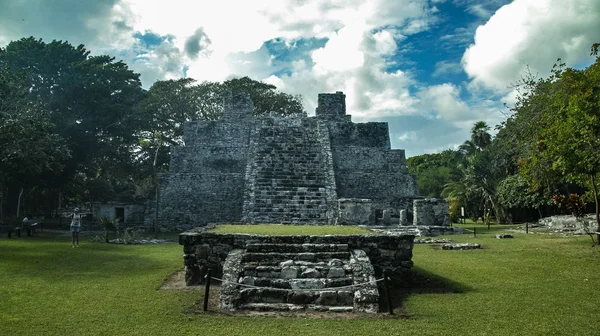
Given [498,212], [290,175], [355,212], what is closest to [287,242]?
[355,212]

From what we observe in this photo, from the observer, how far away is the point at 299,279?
6047mm

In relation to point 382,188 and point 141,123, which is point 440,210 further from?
point 141,123

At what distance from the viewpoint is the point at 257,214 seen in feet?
48.9

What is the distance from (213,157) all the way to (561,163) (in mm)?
13645

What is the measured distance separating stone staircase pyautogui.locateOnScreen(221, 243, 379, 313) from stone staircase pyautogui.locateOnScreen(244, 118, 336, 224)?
7.80m

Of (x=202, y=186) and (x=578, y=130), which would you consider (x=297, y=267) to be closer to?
(x=578, y=130)

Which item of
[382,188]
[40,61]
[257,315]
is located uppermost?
[40,61]

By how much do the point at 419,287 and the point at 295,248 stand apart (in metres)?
1.99

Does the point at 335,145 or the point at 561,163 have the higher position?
the point at 335,145

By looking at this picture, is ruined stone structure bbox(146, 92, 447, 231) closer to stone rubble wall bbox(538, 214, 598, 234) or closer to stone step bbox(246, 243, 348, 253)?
stone rubble wall bbox(538, 214, 598, 234)

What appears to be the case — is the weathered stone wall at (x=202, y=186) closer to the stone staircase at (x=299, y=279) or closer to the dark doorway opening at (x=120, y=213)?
the dark doorway opening at (x=120, y=213)

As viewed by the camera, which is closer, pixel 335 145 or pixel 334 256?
pixel 334 256

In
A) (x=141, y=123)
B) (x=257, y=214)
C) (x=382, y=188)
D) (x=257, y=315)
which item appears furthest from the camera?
(x=141, y=123)

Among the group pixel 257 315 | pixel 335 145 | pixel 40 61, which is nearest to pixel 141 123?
pixel 40 61
